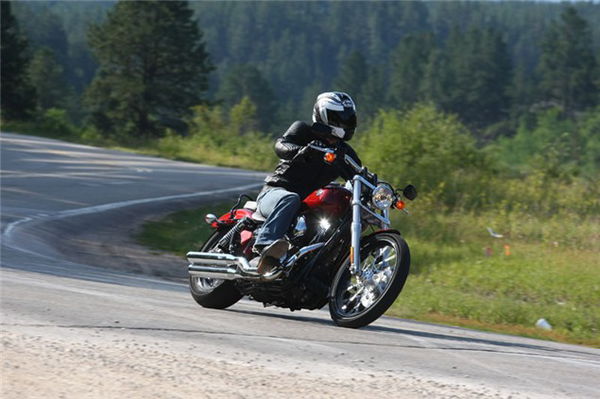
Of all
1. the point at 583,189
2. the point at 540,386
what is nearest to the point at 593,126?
the point at 583,189

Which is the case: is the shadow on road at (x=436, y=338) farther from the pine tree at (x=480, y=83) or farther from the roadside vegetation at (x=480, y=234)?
the pine tree at (x=480, y=83)

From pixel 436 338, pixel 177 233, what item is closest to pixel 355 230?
pixel 436 338

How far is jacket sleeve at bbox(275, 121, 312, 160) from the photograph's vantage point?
26.3ft

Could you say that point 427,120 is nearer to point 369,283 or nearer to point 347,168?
point 347,168

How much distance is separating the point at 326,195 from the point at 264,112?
129979 mm

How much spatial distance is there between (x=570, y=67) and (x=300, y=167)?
4820 inches

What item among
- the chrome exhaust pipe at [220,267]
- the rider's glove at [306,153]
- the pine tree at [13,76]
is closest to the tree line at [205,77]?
the pine tree at [13,76]

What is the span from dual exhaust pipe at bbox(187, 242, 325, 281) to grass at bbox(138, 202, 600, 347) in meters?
3.26

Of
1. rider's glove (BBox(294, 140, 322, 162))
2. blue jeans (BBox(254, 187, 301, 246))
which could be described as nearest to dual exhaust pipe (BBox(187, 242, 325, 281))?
blue jeans (BBox(254, 187, 301, 246))

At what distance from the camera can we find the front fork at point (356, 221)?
7570 mm

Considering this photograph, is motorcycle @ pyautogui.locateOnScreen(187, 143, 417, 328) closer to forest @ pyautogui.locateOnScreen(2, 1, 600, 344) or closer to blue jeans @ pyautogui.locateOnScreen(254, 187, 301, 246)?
blue jeans @ pyautogui.locateOnScreen(254, 187, 301, 246)

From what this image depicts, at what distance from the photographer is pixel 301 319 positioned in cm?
855

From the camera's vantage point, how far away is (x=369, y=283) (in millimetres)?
7613

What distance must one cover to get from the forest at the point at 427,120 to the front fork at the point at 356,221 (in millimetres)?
4235
